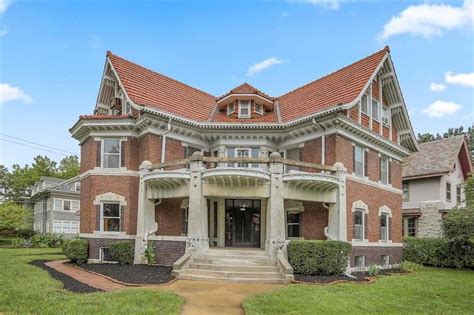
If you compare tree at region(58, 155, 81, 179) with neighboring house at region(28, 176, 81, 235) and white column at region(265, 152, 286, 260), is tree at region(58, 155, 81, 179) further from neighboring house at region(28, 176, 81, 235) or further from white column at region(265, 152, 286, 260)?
white column at region(265, 152, 286, 260)

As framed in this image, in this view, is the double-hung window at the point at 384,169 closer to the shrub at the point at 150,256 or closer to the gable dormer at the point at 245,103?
the gable dormer at the point at 245,103

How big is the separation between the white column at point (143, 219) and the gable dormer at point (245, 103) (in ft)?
21.8

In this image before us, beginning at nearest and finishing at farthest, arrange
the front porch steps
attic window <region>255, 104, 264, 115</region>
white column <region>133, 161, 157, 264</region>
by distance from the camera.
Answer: the front porch steps, white column <region>133, 161, 157, 264</region>, attic window <region>255, 104, 264, 115</region>

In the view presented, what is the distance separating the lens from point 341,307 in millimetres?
10625

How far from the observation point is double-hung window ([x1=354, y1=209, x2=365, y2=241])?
21.1 meters

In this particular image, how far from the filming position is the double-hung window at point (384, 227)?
23834 mm

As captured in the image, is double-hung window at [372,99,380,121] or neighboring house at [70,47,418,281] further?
double-hung window at [372,99,380,121]

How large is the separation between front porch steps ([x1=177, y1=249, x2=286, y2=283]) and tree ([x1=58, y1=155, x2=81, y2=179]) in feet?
168

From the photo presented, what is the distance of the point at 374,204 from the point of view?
22984mm

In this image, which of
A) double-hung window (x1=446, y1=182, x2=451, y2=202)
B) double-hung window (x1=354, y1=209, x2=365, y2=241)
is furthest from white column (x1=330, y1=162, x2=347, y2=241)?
double-hung window (x1=446, y1=182, x2=451, y2=202)

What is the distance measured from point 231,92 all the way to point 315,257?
1115cm

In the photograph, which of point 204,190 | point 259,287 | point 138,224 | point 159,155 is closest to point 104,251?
point 138,224

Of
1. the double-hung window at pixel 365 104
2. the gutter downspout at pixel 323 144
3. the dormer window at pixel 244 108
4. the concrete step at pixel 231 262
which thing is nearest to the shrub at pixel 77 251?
the concrete step at pixel 231 262

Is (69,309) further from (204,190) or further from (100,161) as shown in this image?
(100,161)
